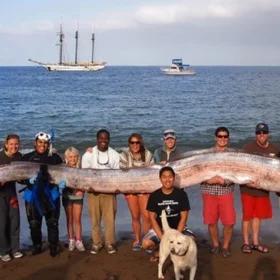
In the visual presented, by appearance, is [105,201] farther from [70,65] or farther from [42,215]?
[70,65]

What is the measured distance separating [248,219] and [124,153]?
78.4 inches

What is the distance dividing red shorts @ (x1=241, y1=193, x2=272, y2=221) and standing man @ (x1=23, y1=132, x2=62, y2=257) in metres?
2.66

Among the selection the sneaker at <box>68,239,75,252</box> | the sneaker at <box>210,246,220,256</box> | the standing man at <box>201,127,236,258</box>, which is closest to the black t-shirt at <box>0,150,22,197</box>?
the sneaker at <box>68,239,75,252</box>

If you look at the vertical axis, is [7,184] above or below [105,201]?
above

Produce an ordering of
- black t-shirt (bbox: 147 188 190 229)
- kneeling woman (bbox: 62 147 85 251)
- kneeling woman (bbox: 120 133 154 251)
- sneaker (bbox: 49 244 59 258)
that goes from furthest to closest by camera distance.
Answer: kneeling woman (bbox: 62 147 85 251) → kneeling woman (bbox: 120 133 154 251) → sneaker (bbox: 49 244 59 258) → black t-shirt (bbox: 147 188 190 229)

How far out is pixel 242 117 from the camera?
27.6 metres

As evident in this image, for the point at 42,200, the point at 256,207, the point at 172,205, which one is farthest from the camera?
the point at 256,207

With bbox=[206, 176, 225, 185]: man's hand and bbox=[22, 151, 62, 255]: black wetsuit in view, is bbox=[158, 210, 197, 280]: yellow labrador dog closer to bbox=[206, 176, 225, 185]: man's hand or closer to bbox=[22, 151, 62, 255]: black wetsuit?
bbox=[206, 176, 225, 185]: man's hand

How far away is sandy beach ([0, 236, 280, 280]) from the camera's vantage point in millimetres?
6410

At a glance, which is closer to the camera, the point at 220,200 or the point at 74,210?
the point at 220,200

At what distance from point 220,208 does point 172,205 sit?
3.54 feet

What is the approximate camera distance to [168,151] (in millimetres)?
7359

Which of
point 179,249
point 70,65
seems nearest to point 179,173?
point 179,249

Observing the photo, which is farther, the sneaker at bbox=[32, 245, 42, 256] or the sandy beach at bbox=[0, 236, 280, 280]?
the sneaker at bbox=[32, 245, 42, 256]
